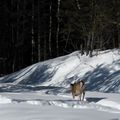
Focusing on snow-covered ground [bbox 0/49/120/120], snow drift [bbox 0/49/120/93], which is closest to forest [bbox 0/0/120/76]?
snow drift [bbox 0/49/120/93]

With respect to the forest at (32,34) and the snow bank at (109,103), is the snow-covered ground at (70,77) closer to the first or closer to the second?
the snow bank at (109,103)

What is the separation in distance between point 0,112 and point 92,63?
70.6ft

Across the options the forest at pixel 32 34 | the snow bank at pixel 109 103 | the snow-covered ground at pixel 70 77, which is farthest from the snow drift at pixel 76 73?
the snow bank at pixel 109 103

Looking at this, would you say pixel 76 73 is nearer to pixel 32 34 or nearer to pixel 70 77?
pixel 70 77

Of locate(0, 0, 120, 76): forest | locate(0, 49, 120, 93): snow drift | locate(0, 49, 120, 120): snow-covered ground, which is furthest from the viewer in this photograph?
locate(0, 0, 120, 76): forest

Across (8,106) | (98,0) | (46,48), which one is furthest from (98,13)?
(8,106)

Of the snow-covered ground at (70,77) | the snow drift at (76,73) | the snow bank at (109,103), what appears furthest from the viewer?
the snow drift at (76,73)

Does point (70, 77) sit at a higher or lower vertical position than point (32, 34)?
lower

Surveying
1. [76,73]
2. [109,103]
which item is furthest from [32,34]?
[109,103]

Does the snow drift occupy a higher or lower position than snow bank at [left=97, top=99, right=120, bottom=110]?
lower

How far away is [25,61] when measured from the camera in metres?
59.7

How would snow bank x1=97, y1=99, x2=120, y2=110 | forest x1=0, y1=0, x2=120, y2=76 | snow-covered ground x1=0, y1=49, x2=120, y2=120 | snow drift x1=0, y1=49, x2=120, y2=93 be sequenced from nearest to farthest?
1. snow bank x1=97, y1=99, x2=120, y2=110
2. snow-covered ground x1=0, y1=49, x2=120, y2=120
3. snow drift x1=0, y1=49, x2=120, y2=93
4. forest x1=0, y1=0, x2=120, y2=76

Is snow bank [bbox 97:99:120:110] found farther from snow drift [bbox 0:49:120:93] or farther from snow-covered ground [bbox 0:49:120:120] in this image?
snow drift [bbox 0:49:120:93]

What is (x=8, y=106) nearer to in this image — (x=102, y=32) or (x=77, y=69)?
(x=77, y=69)
